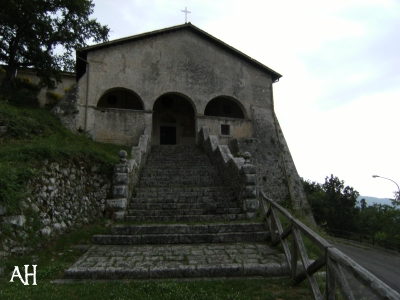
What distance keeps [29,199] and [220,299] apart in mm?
4153

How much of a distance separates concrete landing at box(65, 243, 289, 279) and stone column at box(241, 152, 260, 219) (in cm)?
158

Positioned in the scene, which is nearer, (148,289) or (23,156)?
(148,289)

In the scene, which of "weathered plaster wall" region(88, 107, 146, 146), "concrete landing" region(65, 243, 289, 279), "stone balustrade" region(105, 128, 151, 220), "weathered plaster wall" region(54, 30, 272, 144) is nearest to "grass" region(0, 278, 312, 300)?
"concrete landing" region(65, 243, 289, 279)

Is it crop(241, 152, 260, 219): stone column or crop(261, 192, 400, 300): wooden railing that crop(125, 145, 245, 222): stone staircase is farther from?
crop(261, 192, 400, 300): wooden railing

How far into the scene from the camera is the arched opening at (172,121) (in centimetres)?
1927

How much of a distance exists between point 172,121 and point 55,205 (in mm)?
13273

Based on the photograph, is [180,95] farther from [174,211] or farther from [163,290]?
[163,290]

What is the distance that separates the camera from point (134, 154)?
36.0ft

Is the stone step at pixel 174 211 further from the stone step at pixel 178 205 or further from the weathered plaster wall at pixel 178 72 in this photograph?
the weathered plaster wall at pixel 178 72

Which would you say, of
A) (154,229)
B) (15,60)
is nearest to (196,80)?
(15,60)

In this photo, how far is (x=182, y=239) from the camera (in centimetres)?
657

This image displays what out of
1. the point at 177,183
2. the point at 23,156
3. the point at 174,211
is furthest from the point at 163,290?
the point at 177,183

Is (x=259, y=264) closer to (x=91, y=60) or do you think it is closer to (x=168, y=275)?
(x=168, y=275)

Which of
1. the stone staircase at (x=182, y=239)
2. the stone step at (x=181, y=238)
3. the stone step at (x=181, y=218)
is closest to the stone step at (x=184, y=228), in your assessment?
the stone staircase at (x=182, y=239)
